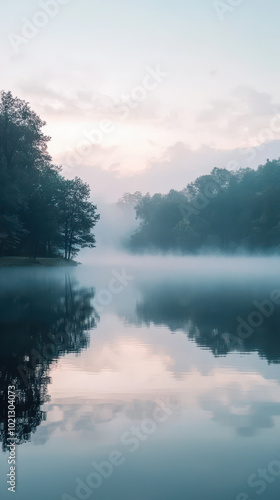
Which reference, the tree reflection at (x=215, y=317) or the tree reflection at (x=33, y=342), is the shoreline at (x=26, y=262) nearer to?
the tree reflection at (x=215, y=317)

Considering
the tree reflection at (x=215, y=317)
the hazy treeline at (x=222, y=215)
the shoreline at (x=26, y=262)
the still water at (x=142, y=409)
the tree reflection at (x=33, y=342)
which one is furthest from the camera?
the hazy treeline at (x=222, y=215)

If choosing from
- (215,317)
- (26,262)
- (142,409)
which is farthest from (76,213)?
(142,409)

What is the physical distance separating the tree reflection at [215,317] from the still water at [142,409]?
139mm

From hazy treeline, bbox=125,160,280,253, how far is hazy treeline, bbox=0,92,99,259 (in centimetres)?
5293

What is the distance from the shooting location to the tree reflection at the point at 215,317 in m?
18.4

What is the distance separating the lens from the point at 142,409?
34.5 feet

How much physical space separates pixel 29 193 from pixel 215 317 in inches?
2663

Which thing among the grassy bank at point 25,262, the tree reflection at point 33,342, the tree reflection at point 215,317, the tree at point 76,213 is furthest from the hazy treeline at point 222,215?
the tree reflection at point 33,342

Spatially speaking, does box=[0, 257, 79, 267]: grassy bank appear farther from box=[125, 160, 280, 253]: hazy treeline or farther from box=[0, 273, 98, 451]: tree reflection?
box=[125, 160, 280, 253]: hazy treeline

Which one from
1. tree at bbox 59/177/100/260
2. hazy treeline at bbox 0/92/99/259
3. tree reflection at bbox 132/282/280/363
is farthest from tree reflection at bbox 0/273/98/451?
tree at bbox 59/177/100/260

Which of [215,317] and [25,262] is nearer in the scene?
[215,317]

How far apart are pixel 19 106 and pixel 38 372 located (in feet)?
269

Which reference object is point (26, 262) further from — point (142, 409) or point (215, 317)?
point (142, 409)

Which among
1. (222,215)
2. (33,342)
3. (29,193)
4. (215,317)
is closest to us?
(33,342)
